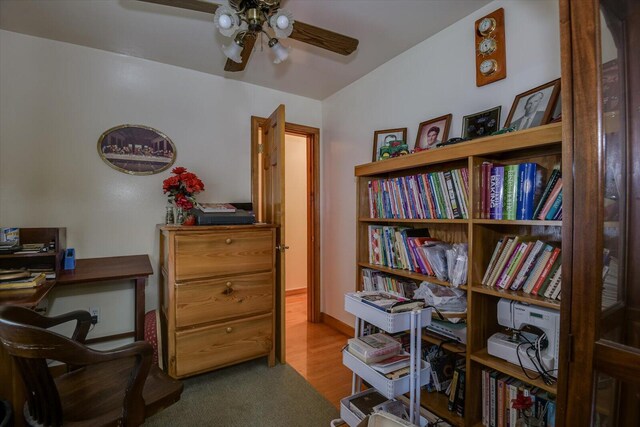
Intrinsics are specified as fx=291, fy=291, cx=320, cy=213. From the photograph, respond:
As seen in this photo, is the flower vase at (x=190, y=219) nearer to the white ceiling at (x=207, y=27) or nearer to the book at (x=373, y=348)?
the white ceiling at (x=207, y=27)

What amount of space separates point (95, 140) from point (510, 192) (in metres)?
2.78

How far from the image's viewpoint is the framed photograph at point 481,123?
1639 mm

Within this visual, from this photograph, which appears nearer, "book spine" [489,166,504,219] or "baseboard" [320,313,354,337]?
"book spine" [489,166,504,219]

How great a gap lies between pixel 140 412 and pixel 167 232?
108 centimetres

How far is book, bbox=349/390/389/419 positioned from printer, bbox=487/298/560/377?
638 mm

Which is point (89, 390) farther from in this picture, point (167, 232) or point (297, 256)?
point (297, 256)

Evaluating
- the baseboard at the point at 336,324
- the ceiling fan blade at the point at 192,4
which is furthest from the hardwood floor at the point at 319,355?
the ceiling fan blade at the point at 192,4

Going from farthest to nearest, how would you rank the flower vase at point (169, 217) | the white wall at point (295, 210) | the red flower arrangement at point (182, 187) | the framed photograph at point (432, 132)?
the white wall at point (295, 210), the flower vase at point (169, 217), the red flower arrangement at point (182, 187), the framed photograph at point (432, 132)

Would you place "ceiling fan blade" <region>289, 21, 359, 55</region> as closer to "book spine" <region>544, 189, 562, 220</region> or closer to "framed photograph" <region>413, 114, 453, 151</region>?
"framed photograph" <region>413, 114, 453, 151</region>

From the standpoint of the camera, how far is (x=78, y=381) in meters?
1.24

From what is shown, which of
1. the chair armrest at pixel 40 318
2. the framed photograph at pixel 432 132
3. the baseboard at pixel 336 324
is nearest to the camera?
the chair armrest at pixel 40 318

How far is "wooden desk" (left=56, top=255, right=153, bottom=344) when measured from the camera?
5.66 feet

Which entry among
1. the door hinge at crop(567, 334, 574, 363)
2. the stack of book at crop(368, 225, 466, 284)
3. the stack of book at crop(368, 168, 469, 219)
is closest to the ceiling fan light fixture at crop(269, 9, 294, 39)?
the stack of book at crop(368, 168, 469, 219)

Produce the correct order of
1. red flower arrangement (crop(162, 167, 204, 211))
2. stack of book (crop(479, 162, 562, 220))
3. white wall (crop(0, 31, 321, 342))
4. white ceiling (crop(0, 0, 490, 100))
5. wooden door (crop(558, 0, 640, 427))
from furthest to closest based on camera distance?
A: red flower arrangement (crop(162, 167, 204, 211))
white wall (crop(0, 31, 321, 342))
white ceiling (crop(0, 0, 490, 100))
stack of book (crop(479, 162, 562, 220))
wooden door (crop(558, 0, 640, 427))
